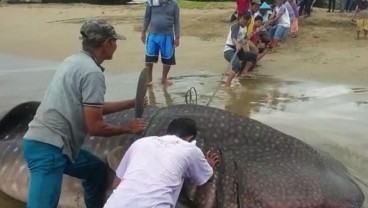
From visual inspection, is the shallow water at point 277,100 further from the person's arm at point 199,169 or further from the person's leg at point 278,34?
the person's leg at point 278,34

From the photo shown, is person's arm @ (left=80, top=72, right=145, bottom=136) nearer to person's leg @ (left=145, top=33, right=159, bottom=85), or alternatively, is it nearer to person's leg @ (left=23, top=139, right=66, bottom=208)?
person's leg @ (left=23, top=139, right=66, bottom=208)

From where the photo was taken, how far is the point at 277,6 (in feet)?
52.3

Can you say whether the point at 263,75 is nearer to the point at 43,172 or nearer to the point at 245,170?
the point at 245,170

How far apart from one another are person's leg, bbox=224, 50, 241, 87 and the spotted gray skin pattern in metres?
5.41

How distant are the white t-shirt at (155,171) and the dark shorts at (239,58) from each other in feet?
22.8

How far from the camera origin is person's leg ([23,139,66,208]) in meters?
4.41

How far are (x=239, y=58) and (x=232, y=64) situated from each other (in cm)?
69

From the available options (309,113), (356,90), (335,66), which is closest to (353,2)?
(335,66)

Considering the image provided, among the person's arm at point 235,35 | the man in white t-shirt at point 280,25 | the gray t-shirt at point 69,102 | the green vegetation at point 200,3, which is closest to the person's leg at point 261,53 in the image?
the man in white t-shirt at point 280,25

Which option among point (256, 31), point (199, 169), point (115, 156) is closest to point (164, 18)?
point (256, 31)

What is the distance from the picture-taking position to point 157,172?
3.90 m

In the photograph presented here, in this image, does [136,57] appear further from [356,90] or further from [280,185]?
[280,185]

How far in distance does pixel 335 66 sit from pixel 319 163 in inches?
332

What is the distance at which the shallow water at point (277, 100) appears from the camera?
295 inches
